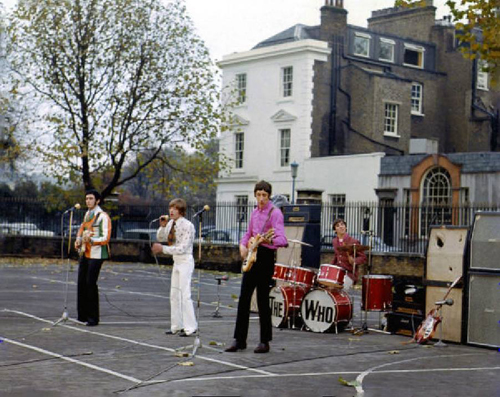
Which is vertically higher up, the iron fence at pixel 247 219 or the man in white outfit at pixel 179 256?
the iron fence at pixel 247 219

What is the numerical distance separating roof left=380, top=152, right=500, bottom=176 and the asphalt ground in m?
27.2

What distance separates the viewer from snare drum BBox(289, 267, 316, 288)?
50.0 feet

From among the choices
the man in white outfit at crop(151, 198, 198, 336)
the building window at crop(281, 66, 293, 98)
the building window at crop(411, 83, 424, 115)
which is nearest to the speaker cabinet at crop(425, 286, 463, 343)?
the man in white outfit at crop(151, 198, 198, 336)

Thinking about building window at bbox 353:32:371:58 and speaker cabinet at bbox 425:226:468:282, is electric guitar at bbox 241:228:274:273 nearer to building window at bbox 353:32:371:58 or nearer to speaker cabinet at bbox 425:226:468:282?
speaker cabinet at bbox 425:226:468:282

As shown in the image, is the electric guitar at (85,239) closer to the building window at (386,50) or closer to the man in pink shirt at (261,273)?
the man in pink shirt at (261,273)

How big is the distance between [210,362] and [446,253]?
16.1 feet

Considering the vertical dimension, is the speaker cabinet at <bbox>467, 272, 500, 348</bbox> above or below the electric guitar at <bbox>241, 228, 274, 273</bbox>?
below

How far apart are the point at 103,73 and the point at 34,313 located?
22.4 m

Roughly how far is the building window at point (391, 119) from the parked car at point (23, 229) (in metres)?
21.4

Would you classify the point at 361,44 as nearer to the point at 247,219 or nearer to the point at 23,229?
the point at 247,219

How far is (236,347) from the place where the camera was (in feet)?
40.2

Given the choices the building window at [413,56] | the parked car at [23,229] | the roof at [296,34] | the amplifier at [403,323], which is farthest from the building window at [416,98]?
the amplifier at [403,323]

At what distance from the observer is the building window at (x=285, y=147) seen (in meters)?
51.8

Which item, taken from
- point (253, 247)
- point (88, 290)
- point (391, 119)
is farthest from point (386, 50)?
point (253, 247)
